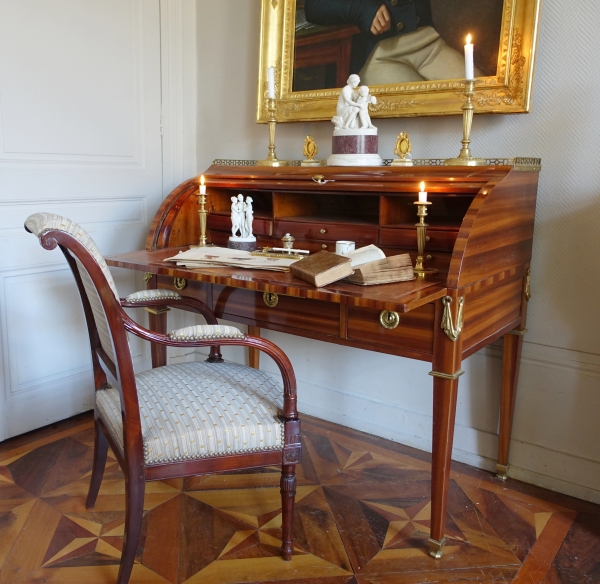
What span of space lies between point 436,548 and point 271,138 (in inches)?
66.9

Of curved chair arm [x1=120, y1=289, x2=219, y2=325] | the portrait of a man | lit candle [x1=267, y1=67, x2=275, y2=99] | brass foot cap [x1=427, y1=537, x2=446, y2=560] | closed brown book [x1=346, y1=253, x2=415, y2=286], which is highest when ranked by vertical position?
the portrait of a man

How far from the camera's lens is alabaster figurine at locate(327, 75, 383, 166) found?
2213mm

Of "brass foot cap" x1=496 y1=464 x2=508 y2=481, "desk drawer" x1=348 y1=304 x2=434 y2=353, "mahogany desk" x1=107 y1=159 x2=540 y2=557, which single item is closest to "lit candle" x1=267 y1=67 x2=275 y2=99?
"mahogany desk" x1=107 y1=159 x2=540 y2=557

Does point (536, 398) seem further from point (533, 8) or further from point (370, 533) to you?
point (533, 8)

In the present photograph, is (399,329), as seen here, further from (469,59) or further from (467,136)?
(469,59)

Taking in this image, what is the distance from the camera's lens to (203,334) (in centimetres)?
162

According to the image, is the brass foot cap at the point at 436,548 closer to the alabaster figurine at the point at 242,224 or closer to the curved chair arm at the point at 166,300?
the curved chair arm at the point at 166,300

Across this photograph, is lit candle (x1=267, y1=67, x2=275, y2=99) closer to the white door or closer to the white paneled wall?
the white paneled wall

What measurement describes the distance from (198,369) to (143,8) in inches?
71.1

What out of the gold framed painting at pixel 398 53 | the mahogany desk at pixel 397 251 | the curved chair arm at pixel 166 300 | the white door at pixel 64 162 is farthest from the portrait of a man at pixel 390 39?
the curved chair arm at pixel 166 300

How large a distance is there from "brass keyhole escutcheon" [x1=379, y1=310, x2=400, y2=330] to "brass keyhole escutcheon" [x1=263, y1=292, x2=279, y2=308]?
14.5 inches

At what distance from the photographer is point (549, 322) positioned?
228cm

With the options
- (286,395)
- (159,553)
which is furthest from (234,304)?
(159,553)

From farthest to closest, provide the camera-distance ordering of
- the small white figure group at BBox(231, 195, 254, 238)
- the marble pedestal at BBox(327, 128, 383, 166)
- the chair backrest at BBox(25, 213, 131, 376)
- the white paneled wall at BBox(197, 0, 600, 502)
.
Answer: the small white figure group at BBox(231, 195, 254, 238) → the marble pedestal at BBox(327, 128, 383, 166) → the white paneled wall at BBox(197, 0, 600, 502) → the chair backrest at BBox(25, 213, 131, 376)
